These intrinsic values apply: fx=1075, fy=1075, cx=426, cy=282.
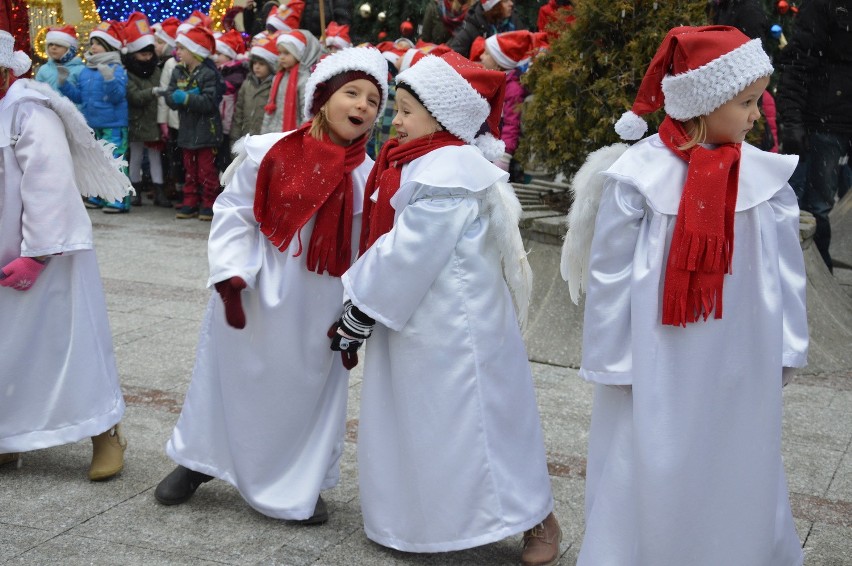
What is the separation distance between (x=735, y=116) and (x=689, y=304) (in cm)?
59

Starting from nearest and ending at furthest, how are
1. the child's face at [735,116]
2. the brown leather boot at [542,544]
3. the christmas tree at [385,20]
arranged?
the child's face at [735,116] → the brown leather boot at [542,544] → the christmas tree at [385,20]

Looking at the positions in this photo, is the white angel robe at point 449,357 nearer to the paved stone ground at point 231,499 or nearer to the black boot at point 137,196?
the paved stone ground at point 231,499

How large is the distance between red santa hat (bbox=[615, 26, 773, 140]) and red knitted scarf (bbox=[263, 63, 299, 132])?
22.6 ft

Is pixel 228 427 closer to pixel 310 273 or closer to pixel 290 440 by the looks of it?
pixel 290 440

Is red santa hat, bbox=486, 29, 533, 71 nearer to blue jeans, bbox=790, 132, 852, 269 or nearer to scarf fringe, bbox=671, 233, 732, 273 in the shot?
blue jeans, bbox=790, 132, 852, 269

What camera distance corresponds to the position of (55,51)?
38.3 ft

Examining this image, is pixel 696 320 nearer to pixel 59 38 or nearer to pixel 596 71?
pixel 596 71

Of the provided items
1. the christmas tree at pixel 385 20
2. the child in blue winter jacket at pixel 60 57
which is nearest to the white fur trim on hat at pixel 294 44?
the child in blue winter jacket at pixel 60 57

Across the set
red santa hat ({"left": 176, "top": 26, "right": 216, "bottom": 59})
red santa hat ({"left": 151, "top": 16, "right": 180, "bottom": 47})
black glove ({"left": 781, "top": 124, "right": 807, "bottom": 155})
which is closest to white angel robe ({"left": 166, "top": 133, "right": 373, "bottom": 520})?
black glove ({"left": 781, "top": 124, "right": 807, "bottom": 155})

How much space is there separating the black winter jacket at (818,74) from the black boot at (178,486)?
4884 mm

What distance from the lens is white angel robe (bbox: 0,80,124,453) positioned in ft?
13.7

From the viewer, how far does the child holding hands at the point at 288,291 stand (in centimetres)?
388

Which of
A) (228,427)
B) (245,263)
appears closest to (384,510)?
(228,427)

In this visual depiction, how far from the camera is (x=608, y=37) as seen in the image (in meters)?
6.58
